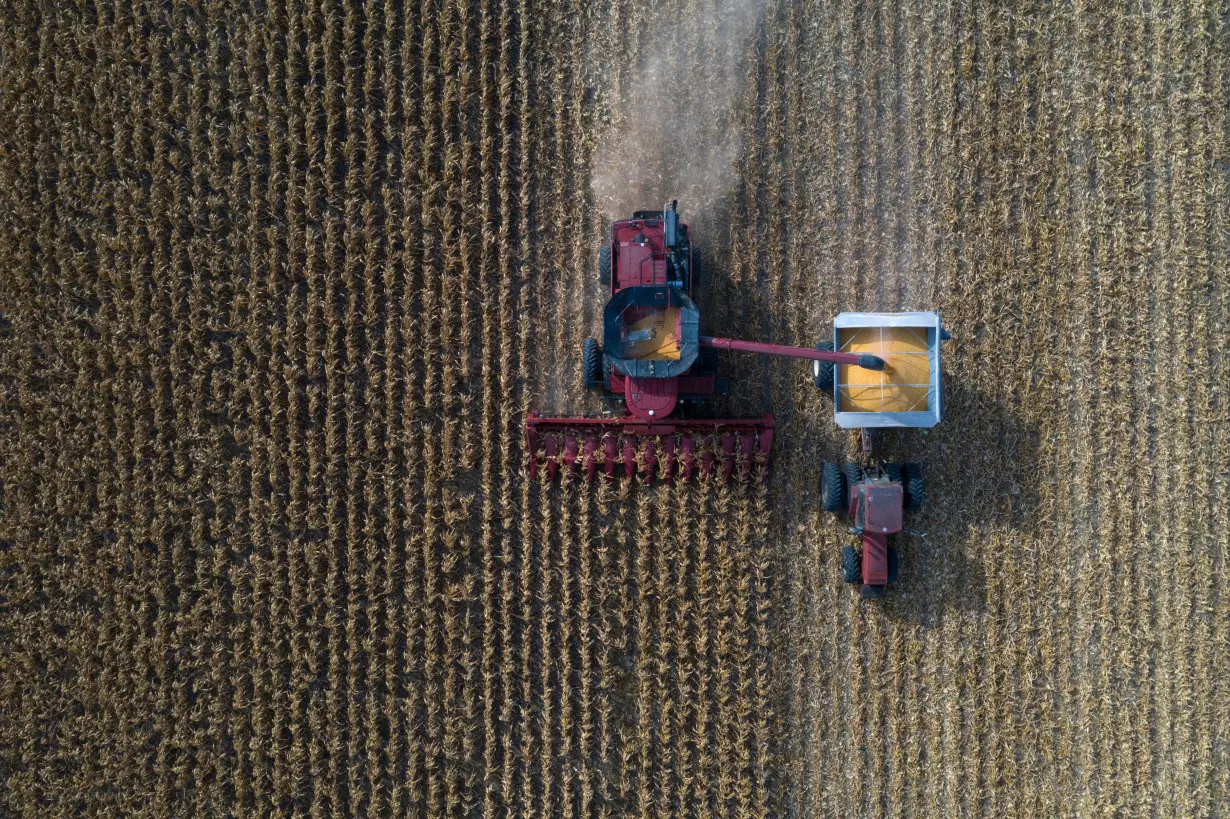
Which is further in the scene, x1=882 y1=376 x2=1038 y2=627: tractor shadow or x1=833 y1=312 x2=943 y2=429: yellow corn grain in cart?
x1=882 y1=376 x2=1038 y2=627: tractor shadow

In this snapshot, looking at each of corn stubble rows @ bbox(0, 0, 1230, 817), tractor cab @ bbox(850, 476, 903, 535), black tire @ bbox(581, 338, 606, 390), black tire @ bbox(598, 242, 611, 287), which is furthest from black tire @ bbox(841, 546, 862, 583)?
black tire @ bbox(598, 242, 611, 287)

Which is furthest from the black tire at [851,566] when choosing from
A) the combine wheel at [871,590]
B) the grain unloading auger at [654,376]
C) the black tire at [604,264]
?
the black tire at [604,264]

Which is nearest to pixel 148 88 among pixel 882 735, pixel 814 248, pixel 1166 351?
pixel 814 248

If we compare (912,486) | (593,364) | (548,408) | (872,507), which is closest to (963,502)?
(912,486)

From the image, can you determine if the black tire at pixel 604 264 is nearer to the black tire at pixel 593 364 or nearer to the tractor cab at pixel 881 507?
the black tire at pixel 593 364

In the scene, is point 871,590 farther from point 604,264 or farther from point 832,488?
point 604,264

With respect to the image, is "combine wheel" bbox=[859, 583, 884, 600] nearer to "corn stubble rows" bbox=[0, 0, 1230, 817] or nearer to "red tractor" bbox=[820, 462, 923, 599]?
"red tractor" bbox=[820, 462, 923, 599]
